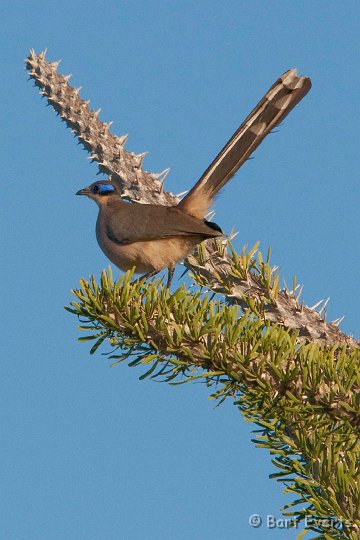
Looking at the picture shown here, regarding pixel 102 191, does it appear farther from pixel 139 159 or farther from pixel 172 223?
pixel 172 223

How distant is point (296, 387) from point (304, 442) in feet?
1.10

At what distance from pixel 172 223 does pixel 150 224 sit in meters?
0.22

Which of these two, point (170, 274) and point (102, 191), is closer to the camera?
point (170, 274)

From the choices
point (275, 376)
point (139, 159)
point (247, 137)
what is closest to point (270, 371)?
point (275, 376)

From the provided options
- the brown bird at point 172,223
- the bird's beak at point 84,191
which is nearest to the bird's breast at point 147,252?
the brown bird at point 172,223

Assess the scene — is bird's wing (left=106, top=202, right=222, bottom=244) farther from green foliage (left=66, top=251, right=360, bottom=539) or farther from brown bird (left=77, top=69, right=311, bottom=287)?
green foliage (left=66, top=251, right=360, bottom=539)

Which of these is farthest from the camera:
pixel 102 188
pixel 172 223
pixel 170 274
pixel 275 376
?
pixel 102 188

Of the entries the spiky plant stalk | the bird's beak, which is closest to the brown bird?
the bird's beak

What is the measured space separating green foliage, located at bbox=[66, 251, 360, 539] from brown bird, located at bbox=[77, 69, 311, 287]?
2.48 metres

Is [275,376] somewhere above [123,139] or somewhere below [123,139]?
below

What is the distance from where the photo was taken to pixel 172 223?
7367 millimetres

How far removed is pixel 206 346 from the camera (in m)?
4.21

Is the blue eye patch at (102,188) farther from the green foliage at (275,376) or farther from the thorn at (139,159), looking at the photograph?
the green foliage at (275,376)

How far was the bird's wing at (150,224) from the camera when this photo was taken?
7.23m
